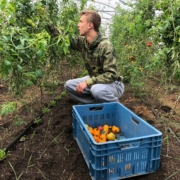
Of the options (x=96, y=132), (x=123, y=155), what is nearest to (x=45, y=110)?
(x=96, y=132)

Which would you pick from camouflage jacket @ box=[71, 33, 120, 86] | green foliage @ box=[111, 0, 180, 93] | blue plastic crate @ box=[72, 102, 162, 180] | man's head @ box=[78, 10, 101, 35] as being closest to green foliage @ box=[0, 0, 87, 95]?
man's head @ box=[78, 10, 101, 35]

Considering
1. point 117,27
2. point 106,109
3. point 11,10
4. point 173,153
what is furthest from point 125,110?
point 117,27

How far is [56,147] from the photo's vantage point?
82.5 inches

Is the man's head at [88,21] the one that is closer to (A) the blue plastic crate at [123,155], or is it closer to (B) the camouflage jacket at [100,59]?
(B) the camouflage jacket at [100,59]

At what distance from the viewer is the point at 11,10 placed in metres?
1.50

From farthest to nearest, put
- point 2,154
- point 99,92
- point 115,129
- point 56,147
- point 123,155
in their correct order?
point 99,92 → point 115,129 → point 56,147 → point 2,154 → point 123,155

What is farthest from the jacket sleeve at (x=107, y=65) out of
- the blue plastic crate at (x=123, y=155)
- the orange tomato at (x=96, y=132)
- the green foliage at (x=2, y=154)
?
the green foliage at (x=2, y=154)

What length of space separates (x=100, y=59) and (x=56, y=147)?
3.29 feet

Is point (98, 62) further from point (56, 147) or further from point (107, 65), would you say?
point (56, 147)

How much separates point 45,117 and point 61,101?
0.46 meters

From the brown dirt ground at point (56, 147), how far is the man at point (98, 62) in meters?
0.43

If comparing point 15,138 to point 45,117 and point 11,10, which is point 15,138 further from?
point 11,10

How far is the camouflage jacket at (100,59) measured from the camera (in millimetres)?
2383

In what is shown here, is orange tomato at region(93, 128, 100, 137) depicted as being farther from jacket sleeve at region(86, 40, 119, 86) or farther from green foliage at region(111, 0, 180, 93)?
green foliage at region(111, 0, 180, 93)
